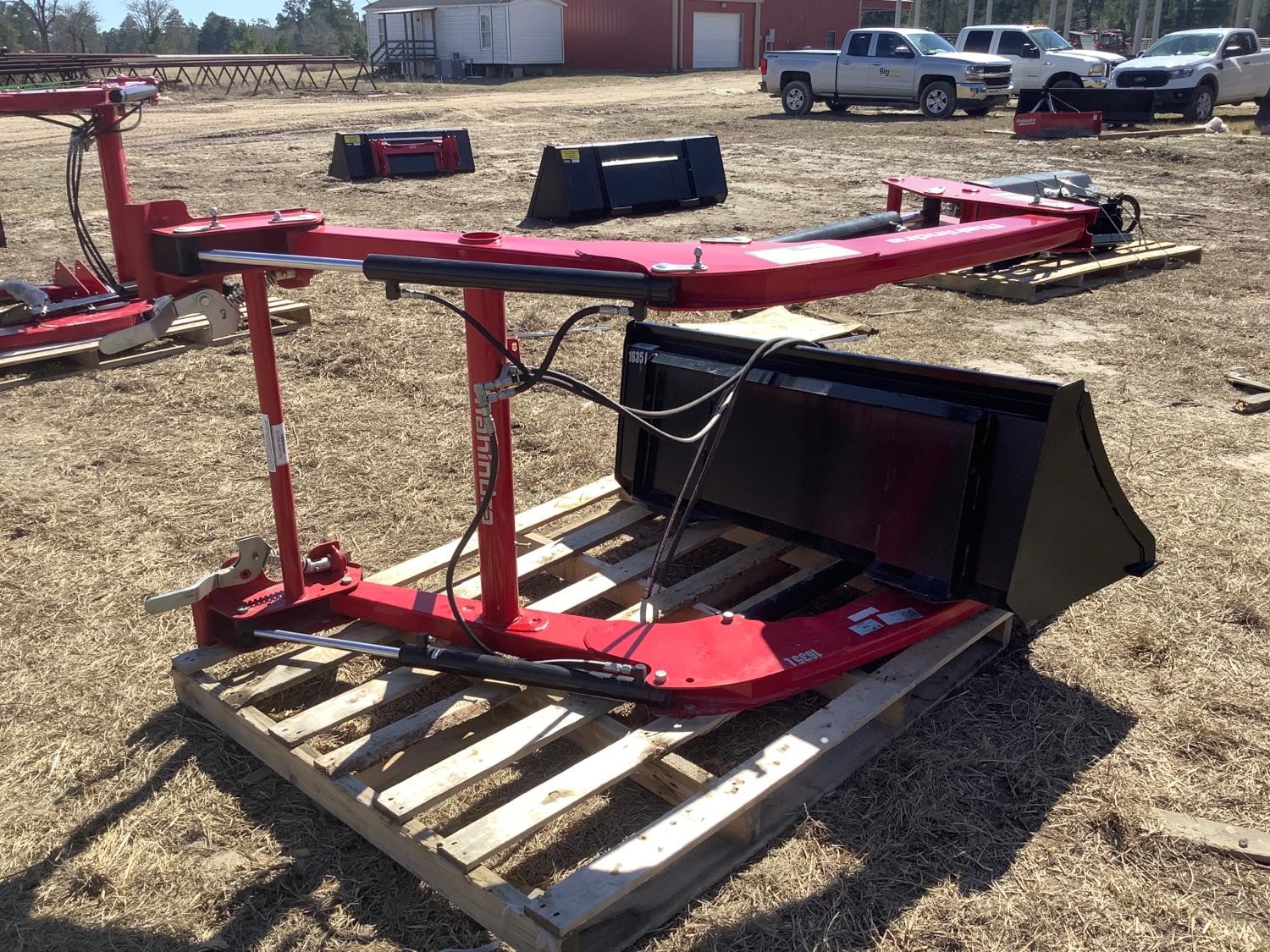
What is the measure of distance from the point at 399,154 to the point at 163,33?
53702mm

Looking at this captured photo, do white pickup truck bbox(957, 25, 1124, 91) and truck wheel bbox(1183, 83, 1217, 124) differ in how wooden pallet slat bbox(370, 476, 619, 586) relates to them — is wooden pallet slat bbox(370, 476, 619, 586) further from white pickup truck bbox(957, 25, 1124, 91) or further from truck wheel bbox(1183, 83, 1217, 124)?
white pickup truck bbox(957, 25, 1124, 91)

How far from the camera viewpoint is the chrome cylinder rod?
2.54m

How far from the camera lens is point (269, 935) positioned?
2.43m

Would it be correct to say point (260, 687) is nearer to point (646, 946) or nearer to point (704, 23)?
point (646, 946)

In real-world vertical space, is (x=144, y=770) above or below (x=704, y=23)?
below

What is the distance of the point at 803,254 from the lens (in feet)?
8.66

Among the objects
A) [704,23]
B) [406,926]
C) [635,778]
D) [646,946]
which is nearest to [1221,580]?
[635,778]

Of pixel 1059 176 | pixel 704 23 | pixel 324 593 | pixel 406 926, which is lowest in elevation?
pixel 406 926

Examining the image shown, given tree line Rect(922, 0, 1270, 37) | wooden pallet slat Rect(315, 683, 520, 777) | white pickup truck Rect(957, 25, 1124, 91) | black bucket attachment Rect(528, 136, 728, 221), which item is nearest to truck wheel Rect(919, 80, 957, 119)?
white pickup truck Rect(957, 25, 1124, 91)

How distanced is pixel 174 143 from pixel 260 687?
17.4 m

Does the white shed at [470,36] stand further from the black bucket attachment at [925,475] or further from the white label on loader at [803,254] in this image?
the white label on loader at [803,254]

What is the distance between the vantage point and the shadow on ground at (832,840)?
244 centimetres

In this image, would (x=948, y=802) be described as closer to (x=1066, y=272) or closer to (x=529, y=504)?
(x=529, y=504)

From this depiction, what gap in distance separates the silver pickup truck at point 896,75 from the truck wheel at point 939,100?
0.02 m
